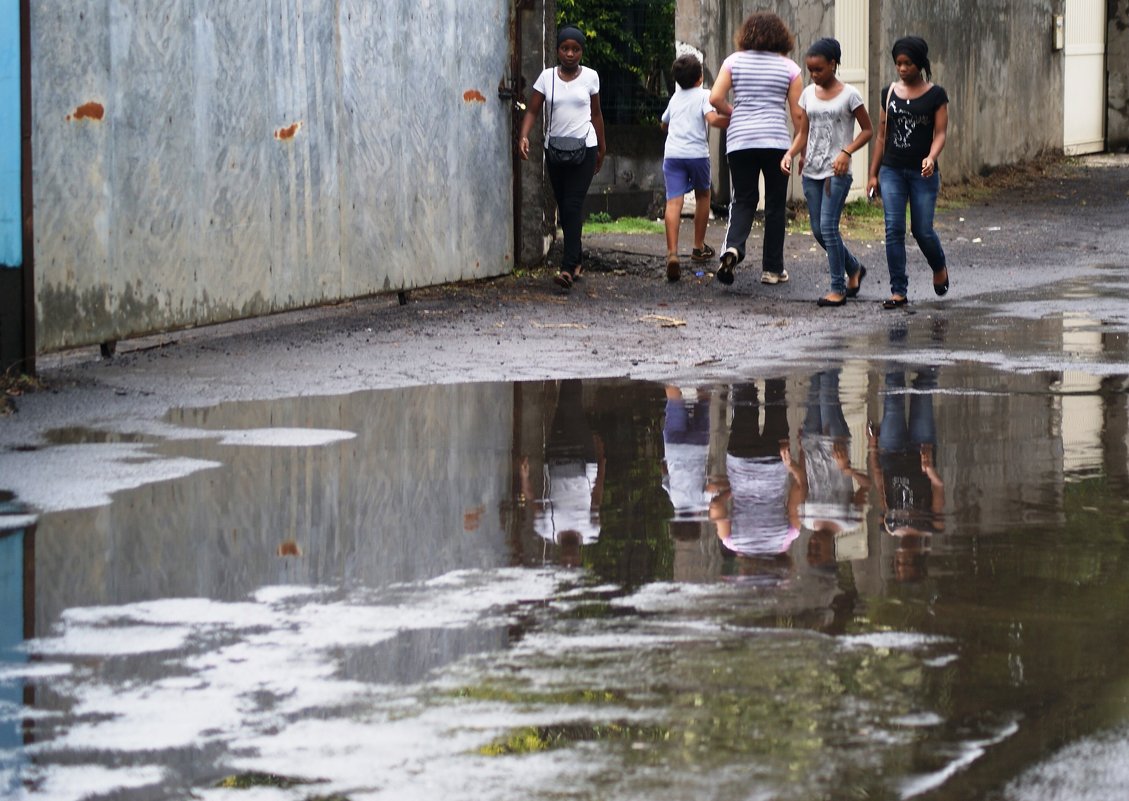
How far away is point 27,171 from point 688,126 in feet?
20.0

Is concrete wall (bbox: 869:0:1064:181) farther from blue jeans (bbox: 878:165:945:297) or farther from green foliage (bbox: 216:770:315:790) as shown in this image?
green foliage (bbox: 216:770:315:790)

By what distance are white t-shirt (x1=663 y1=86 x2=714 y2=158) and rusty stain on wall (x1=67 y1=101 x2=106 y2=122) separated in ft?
17.3

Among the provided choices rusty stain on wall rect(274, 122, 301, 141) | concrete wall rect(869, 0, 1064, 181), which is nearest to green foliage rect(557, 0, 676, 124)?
concrete wall rect(869, 0, 1064, 181)

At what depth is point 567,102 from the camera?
12320 millimetres

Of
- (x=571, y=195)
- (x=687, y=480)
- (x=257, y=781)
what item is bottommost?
(x=257, y=781)

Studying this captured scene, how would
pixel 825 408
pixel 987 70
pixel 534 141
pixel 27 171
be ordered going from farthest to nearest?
1. pixel 987 70
2. pixel 534 141
3. pixel 27 171
4. pixel 825 408

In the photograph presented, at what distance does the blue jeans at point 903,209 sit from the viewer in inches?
446

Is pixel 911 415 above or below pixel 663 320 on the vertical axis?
below

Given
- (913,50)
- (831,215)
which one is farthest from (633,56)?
(913,50)

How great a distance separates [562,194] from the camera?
1253 cm

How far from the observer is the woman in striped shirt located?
12.3m

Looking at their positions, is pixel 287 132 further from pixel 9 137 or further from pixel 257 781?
pixel 257 781

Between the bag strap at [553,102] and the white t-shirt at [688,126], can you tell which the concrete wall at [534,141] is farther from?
the white t-shirt at [688,126]

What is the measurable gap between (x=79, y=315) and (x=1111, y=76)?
859 inches
